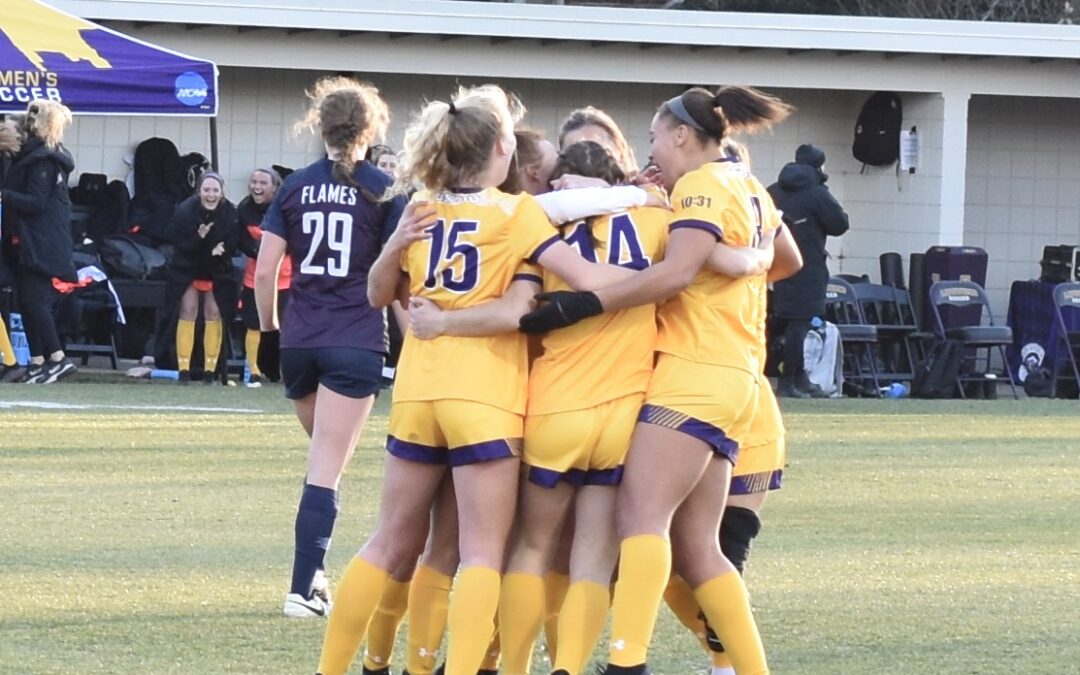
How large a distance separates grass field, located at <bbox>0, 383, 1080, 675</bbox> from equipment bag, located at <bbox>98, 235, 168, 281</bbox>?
118 inches

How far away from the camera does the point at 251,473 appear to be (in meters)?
10.3

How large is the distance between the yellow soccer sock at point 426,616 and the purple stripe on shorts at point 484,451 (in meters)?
A: 0.44

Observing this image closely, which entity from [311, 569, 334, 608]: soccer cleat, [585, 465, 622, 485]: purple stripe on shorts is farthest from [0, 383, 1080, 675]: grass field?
[585, 465, 622, 485]: purple stripe on shorts

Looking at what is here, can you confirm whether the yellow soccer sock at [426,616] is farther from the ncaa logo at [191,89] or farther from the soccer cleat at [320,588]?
the ncaa logo at [191,89]

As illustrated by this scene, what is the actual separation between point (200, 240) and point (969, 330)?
263 inches

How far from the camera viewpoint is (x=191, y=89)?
1554cm

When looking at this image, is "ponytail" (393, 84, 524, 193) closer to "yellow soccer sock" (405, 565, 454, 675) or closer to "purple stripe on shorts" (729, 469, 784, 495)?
"yellow soccer sock" (405, 565, 454, 675)

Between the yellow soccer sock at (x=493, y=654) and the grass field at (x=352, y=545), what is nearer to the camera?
the yellow soccer sock at (x=493, y=654)

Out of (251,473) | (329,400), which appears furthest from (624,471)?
(251,473)

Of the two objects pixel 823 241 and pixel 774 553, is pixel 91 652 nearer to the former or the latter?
pixel 774 553

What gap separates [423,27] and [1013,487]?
8.98 meters

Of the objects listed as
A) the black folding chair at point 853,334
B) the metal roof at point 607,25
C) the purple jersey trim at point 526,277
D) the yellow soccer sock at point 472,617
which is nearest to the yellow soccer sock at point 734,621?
the yellow soccer sock at point 472,617

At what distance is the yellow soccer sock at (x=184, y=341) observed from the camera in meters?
15.6

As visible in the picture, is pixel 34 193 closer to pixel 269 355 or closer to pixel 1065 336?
pixel 269 355
